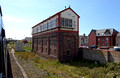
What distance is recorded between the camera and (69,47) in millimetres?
17219

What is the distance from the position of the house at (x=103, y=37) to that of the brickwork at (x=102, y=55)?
25752 millimetres

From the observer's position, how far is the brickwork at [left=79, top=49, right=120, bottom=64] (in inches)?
475

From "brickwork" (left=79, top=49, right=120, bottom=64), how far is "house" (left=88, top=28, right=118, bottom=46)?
25752 millimetres

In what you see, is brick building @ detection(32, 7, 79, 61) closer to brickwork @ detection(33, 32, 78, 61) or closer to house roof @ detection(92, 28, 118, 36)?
brickwork @ detection(33, 32, 78, 61)

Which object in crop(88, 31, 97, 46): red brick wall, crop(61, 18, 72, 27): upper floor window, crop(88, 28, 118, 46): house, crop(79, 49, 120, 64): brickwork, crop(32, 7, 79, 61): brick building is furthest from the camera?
crop(88, 31, 97, 46): red brick wall

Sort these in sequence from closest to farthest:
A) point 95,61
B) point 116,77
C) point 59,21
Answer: point 116,77 → point 95,61 → point 59,21

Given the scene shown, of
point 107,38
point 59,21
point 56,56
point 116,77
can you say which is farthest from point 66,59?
point 107,38

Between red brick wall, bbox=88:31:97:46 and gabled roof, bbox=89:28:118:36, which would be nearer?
gabled roof, bbox=89:28:118:36

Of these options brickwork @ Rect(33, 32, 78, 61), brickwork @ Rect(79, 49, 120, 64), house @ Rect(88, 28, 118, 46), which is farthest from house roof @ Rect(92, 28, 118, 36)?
brickwork @ Rect(33, 32, 78, 61)

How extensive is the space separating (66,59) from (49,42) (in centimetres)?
594

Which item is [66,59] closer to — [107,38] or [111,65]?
[111,65]

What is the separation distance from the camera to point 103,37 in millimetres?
38500

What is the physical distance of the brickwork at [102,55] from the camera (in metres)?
12.1

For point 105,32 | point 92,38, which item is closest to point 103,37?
point 105,32
